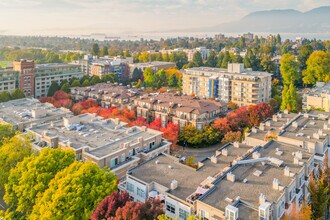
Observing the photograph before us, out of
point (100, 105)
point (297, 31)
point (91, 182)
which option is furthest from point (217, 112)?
point (297, 31)

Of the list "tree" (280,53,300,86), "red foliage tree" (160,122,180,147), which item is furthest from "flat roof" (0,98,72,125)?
"tree" (280,53,300,86)

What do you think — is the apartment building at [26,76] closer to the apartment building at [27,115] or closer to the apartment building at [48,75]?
the apartment building at [48,75]

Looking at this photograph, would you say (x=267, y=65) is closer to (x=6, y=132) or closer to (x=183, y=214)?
(x=6, y=132)

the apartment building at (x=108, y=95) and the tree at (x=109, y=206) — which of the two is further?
the apartment building at (x=108, y=95)

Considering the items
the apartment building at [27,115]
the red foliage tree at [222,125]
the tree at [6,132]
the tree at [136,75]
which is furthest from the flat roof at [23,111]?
the tree at [136,75]

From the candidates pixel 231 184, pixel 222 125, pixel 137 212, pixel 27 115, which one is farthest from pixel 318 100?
pixel 27 115

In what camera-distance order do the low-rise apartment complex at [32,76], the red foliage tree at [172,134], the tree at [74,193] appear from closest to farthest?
the tree at [74,193], the red foliage tree at [172,134], the low-rise apartment complex at [32,76]

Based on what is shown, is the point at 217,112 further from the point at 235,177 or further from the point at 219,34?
the point at 219,34
